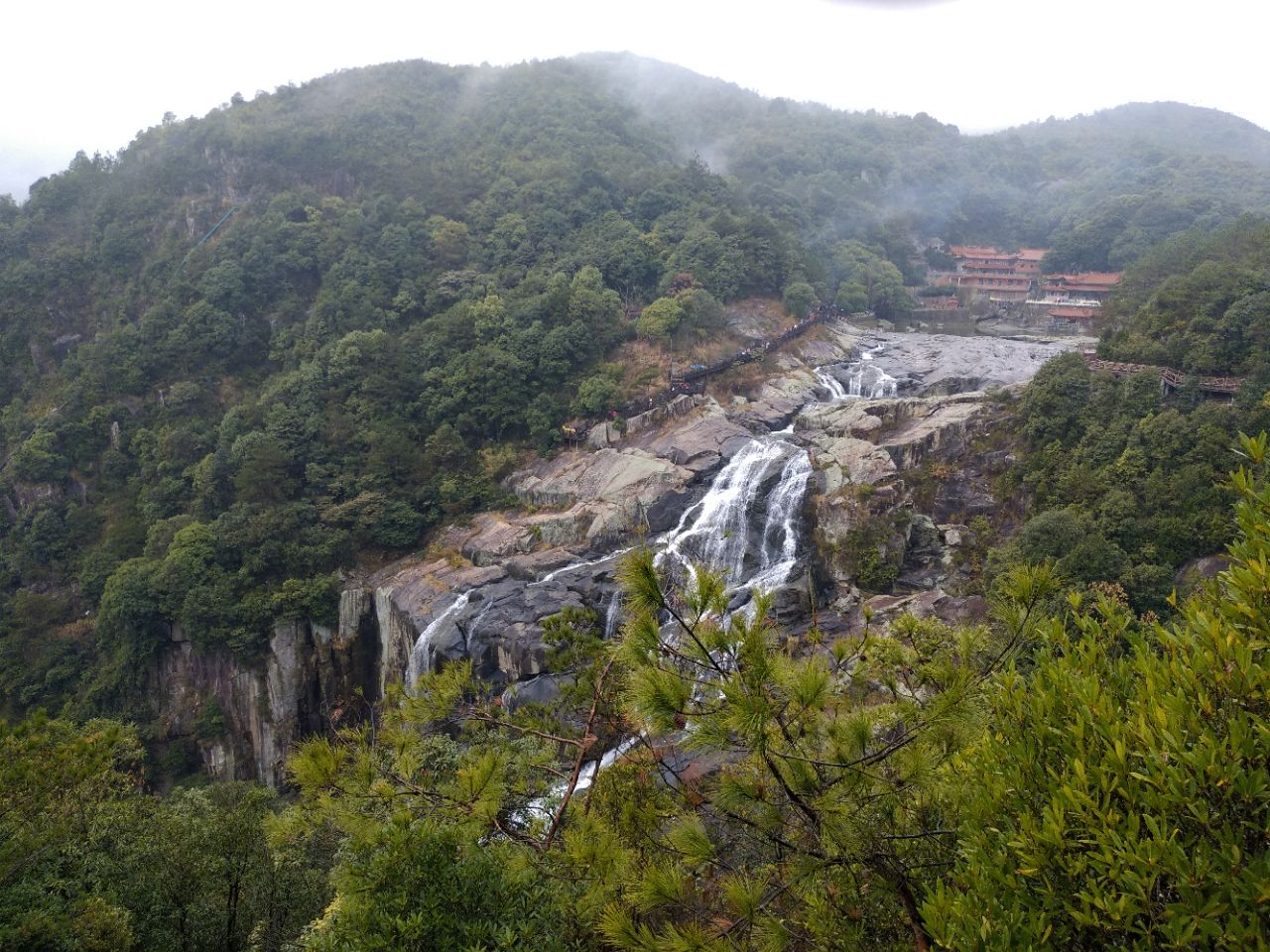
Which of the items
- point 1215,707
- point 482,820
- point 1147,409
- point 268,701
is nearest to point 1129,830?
point 1215,707

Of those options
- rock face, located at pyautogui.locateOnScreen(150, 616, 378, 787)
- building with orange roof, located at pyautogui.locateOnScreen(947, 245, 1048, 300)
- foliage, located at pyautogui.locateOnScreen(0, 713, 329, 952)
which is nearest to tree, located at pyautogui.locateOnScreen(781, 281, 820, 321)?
building with orange roof, located at pyautogui.locateOnScreen(947, 245, 1048, 300)

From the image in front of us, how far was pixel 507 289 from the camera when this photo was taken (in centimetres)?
3181

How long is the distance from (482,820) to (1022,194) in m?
69.4

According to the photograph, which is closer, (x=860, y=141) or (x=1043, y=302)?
(x=1043, y=302)

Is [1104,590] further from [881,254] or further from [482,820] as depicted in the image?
[881,254]

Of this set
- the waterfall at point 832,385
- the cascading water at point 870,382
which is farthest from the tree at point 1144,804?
the waterfall at point 832,385

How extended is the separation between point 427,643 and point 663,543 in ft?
22.8

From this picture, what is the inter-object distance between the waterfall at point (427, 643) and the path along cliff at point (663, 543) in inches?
2.5

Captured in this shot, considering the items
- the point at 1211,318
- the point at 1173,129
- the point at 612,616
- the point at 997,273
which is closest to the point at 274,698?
the point at 612,616

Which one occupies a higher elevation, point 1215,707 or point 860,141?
point 860,141

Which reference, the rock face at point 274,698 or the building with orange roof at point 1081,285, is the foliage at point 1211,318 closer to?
the building with orange roof at point 1081,285

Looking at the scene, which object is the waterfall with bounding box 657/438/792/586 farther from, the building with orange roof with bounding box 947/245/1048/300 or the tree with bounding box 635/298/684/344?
the building with orange roof with bounding box 947/245/1048/300

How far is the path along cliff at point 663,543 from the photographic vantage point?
18281 millimetres

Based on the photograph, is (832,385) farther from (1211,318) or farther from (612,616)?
(612,616)
